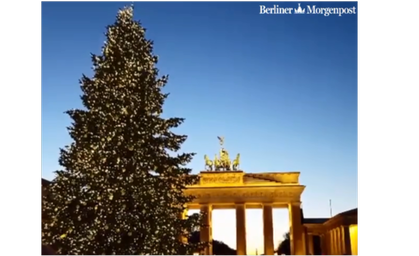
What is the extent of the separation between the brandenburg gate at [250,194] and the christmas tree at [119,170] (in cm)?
3167

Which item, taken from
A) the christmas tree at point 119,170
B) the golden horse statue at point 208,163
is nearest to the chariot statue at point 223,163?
the golden horse statue at point 208,163

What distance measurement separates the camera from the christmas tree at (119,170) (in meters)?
19.4

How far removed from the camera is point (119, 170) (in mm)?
19875

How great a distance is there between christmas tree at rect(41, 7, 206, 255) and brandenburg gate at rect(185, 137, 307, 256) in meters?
31.7

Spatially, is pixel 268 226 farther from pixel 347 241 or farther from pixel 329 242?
pixel 347 241

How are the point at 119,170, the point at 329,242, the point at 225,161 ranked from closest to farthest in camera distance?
the point at 119,170 → the point at 225,161 → the point at 329,242

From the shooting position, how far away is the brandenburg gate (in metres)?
54.3

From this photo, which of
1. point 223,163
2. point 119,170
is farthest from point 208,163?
point 119,170

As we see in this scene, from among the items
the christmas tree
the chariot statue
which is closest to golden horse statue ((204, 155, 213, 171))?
the chariot statue

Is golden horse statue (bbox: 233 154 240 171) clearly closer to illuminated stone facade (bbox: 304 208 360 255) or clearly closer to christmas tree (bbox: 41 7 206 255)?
illuminated stone facade (bbox: 304 208 360 255)

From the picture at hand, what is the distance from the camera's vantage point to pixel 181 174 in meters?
23.3

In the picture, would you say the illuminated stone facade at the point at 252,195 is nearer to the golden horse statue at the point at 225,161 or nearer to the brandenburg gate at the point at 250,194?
the brandenburg gate at the point at 250,194

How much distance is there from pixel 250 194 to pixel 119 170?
36.5 m
